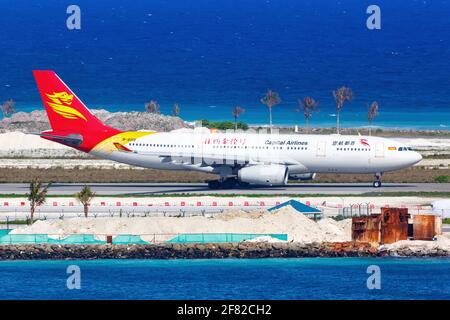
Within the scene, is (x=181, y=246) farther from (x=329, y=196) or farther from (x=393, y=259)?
(x=329, y=196)

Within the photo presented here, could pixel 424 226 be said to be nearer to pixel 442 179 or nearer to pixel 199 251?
pixel 199 251

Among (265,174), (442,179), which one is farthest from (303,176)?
(442,179)

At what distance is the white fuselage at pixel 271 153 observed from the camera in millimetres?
93000

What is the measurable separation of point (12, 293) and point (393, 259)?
21.2 metres

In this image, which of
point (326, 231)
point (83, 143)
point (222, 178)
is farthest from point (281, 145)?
point (326, 231)

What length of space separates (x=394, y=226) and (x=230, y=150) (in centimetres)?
2919

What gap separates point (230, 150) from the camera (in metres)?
94.1

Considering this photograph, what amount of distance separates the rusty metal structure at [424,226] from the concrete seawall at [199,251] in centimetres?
155

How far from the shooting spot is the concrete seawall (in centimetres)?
6519

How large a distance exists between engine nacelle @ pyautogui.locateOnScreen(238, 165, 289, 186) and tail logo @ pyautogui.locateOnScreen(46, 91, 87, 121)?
14.2 meters

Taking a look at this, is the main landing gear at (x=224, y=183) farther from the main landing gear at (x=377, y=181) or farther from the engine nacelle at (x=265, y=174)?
the main landing gear at (x=377, y=181)

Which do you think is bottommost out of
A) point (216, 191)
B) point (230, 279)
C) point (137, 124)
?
point (230, 279)

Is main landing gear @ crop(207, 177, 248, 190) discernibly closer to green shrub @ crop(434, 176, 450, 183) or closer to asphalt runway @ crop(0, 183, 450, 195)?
asphalt runway @ crop(0, 183, 450, 195)

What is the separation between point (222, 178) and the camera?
94.9m
